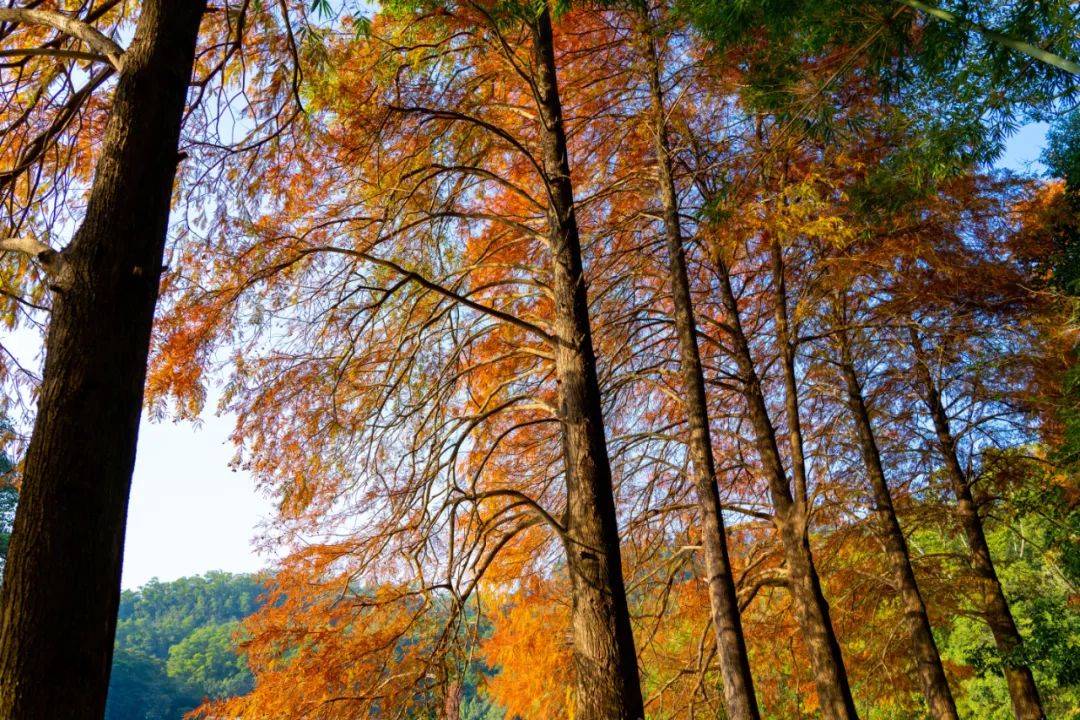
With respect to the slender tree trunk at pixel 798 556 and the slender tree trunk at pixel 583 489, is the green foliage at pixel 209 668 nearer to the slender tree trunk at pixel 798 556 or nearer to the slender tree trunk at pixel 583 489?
the slender tree trunk at pixel 798 556

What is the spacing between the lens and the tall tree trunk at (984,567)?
30.2 ft

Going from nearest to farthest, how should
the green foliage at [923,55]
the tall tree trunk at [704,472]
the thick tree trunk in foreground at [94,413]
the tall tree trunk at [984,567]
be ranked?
the thick tree trunk in foreground at [94,413]
the green foliage at [923,55]
the tall tree trunk at [704,472]
the tall tree trunk at [984,567]

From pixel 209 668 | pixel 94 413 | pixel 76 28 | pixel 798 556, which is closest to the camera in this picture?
pixel 94 413

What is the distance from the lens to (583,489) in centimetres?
439

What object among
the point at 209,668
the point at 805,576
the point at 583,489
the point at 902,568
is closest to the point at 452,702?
the point at 583,489

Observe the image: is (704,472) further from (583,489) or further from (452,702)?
(452,702)

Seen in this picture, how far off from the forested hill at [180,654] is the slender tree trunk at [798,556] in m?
45.6

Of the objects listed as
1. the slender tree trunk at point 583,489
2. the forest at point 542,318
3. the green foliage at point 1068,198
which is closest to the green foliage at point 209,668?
the forest at point 542,318

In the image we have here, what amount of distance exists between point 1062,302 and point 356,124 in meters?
8.00

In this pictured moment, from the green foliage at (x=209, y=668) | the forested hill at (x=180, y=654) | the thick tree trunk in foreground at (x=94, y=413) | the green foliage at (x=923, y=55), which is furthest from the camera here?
the green foliage at (x=209, y=668)

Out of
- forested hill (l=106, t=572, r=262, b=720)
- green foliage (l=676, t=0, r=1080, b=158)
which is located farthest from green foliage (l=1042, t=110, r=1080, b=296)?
forested hill (l=106, t=572, r=262, b=720)

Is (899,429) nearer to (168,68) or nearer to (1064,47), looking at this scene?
(1064,47)

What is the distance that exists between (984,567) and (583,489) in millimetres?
8615

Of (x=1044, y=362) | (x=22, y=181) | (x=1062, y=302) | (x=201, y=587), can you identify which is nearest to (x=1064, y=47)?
(x=1062, y=302)
